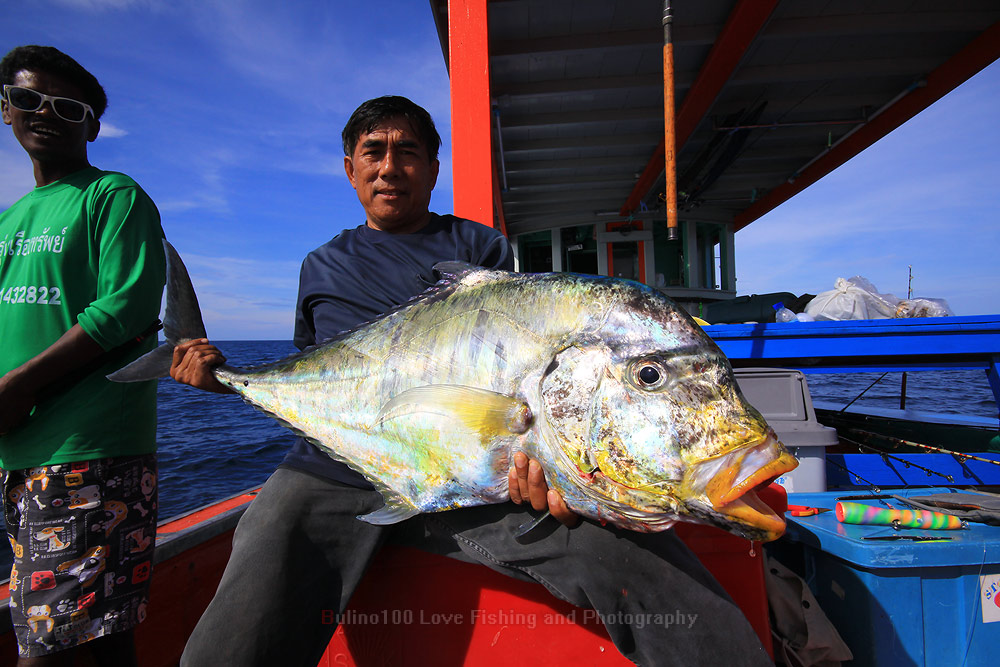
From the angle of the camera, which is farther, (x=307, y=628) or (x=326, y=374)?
(x=326, y=374)

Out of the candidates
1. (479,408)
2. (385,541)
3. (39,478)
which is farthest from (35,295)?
(479,408)

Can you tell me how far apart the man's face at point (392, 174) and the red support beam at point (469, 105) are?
4.15 ft

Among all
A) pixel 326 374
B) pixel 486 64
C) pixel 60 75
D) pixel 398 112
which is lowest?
pixel 326 374

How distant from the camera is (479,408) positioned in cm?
112

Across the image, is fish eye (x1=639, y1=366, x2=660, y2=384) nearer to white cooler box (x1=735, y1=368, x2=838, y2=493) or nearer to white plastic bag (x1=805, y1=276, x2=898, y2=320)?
white cooler box (x1=735, y1=368, x2=838, y2=493)

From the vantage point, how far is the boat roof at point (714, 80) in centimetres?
411

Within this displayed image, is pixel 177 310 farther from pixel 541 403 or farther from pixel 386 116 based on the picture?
pixel 541 403

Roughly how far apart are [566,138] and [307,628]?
6171mm

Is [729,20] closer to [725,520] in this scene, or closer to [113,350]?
[725,520]

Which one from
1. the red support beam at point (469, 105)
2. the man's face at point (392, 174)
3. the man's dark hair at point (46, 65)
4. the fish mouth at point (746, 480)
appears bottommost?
the fish mouth at point (746, 480)

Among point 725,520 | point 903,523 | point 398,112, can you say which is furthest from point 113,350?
point 903,523

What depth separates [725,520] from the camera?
902 mm

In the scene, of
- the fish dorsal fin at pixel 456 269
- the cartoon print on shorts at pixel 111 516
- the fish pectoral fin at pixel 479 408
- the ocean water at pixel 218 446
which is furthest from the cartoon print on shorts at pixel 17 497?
the ocean water at pixel 218 446

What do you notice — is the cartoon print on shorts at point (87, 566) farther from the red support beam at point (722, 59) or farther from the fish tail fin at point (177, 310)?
the red support beam at point (722, 59)
